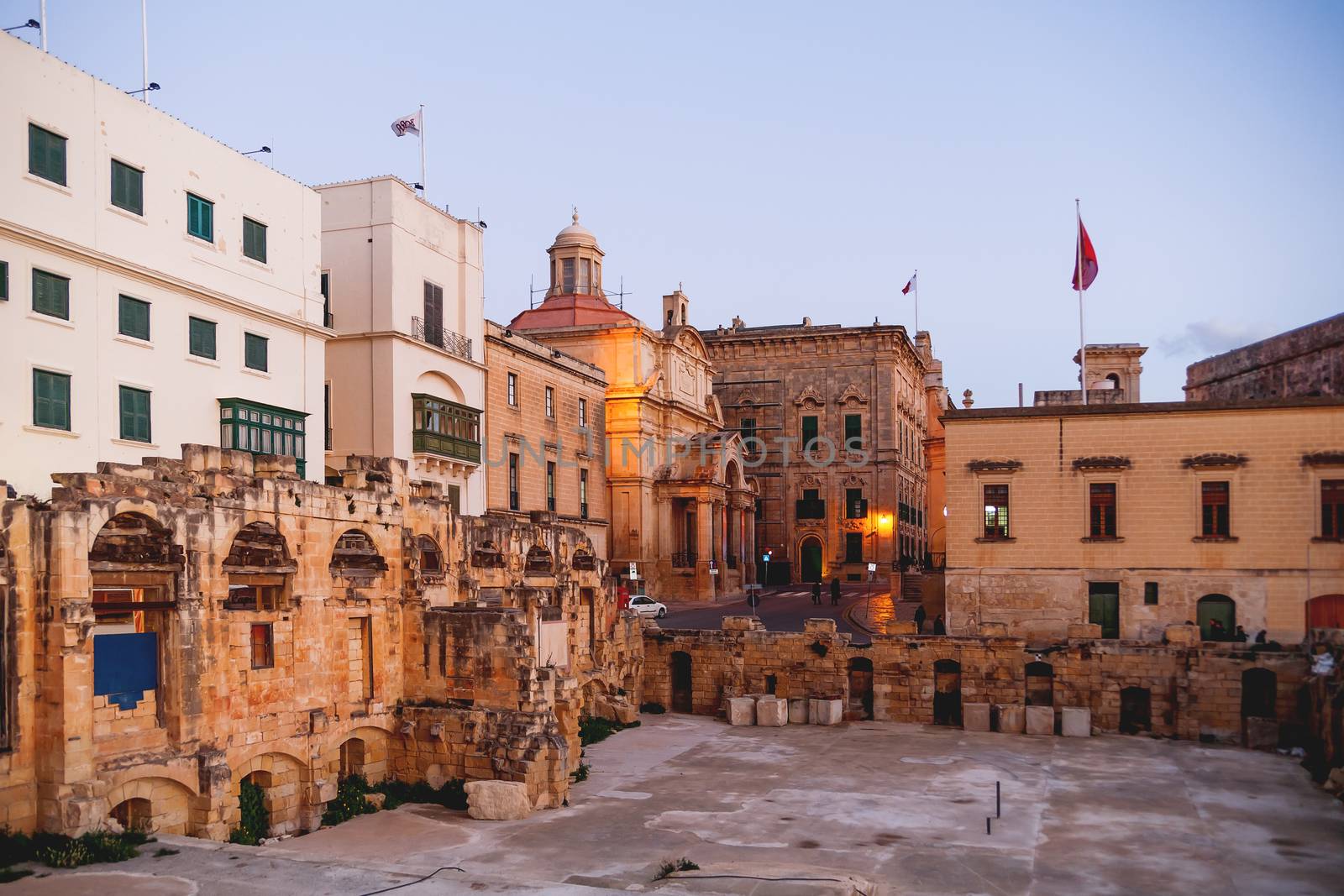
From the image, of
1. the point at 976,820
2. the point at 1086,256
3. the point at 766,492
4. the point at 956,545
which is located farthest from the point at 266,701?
the point at 766,492

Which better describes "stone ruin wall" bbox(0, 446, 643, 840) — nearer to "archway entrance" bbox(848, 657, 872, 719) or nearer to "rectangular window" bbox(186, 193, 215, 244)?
"rectangular window" bbox(186, 193, 215, 244)

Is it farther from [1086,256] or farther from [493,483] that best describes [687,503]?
[1086,256]

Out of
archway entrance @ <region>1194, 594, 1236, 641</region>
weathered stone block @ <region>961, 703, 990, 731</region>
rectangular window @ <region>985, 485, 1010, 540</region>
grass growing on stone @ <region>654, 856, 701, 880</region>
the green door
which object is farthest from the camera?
rectangular window @ <region>985, 485, 1010, 540</region>

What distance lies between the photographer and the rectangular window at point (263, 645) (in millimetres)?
22859

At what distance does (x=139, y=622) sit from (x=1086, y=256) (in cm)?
3018

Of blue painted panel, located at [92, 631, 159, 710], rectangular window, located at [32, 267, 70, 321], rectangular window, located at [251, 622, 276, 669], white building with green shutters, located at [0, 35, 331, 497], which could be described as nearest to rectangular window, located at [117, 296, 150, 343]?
white building with green shutters, located at [0, 35, 331, 497]

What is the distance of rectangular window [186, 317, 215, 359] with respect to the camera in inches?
1181

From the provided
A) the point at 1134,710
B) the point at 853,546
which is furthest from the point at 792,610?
the point at 853,546

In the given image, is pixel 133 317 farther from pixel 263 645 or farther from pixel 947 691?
pixel 947 691

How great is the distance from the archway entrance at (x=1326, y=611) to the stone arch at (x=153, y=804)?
30632 mm

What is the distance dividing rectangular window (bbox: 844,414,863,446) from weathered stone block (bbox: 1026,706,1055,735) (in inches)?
1503

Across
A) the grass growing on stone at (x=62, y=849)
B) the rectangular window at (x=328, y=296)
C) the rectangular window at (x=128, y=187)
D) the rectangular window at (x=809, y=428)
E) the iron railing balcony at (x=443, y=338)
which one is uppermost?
the rectangular window at (x=128, y=187)

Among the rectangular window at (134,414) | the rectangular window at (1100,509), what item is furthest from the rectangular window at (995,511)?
the rectangular window at (134,414)

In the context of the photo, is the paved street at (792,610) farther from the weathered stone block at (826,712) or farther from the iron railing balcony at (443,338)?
the iron railing balcony at (443,338)
